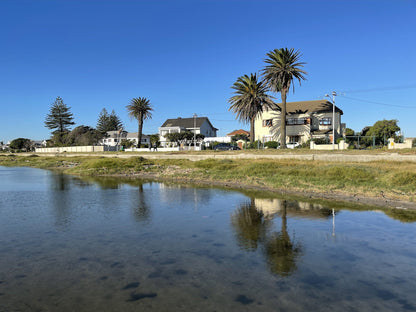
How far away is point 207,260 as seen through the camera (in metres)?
7.49

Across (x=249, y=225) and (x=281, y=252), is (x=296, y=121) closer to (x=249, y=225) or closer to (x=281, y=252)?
(x=249, y=225)

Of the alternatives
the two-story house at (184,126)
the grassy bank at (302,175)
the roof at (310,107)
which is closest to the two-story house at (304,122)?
the roof at (310,107)

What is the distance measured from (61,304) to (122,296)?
1063 mm

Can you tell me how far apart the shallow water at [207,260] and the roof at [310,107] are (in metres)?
52.5

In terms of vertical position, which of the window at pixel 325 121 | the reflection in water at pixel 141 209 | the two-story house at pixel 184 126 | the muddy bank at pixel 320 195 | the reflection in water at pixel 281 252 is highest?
Answer: the two-story house at pixel 184 126

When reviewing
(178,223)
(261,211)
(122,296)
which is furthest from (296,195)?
(122,296)

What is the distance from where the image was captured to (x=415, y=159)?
25.0 m

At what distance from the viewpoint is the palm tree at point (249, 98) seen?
51438mm

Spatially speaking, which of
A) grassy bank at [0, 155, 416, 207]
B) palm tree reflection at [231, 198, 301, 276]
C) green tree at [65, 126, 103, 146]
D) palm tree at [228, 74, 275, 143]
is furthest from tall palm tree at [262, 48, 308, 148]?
green tree at [65, 126, 103, 146]

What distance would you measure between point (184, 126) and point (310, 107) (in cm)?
4303

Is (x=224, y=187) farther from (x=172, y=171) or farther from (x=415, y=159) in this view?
(x=415, y=159)

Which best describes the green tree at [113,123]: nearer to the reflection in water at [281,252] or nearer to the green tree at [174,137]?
the green tree at [174,137]

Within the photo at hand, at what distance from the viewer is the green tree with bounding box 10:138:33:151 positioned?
123 metres

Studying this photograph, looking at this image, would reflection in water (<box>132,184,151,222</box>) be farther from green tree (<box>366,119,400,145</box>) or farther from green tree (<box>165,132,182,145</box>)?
green tree (<box>366,119,400,145</box>)
